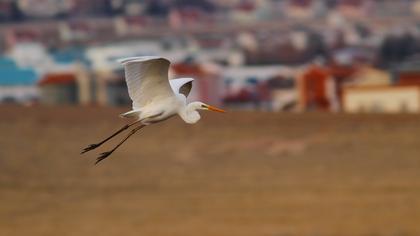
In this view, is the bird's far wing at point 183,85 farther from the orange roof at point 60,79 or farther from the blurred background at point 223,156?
the orange roof at point 60,79

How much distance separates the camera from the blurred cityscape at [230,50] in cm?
5950

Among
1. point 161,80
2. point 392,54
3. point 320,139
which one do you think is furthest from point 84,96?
point 161,80

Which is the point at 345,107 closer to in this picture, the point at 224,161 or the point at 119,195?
the point at 224,161

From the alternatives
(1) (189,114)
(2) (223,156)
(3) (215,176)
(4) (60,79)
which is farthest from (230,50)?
(1) (189,114)

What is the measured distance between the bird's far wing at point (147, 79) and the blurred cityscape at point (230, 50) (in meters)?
25.8

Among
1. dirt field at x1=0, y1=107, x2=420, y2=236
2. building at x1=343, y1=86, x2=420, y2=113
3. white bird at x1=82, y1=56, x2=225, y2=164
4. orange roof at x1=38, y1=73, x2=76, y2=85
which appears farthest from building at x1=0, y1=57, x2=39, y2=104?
white bird at x1=82, y1=56, x2=225, y2=164

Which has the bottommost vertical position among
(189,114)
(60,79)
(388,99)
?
(60,79)

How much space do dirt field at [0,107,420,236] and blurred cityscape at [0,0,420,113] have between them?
105 inches

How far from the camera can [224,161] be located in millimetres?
39000

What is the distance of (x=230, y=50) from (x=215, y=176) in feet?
195

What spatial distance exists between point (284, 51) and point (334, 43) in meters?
4.71

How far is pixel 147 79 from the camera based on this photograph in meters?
12.1

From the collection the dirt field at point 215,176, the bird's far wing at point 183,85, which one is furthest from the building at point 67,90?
the bird's far wing at point 183,85

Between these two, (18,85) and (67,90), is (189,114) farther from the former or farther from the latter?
(18,85)
